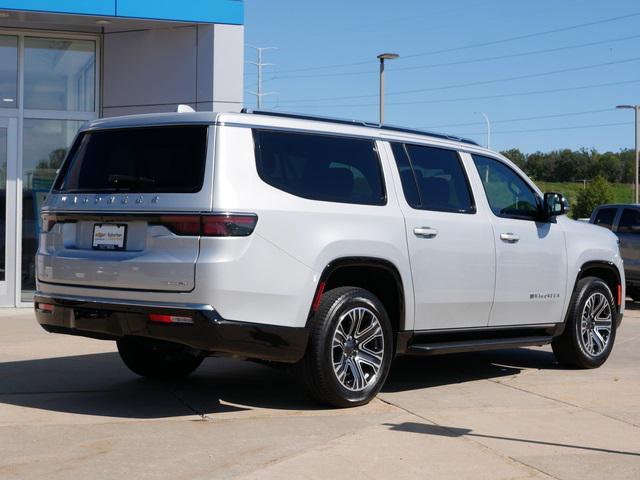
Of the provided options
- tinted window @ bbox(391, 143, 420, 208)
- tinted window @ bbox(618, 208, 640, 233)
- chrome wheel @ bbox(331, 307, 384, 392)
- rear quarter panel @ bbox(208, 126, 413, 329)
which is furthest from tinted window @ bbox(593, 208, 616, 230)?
rear quarter panel @ bbox(208, 126, 413, 329)

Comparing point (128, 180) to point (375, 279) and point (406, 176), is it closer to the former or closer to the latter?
point (375, 279)

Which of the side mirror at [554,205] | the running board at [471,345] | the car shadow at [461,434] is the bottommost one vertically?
the car shadow at [461,434]

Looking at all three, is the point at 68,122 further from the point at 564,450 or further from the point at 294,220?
the point at 564,450

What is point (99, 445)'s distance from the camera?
5559mm

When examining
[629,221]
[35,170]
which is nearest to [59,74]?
[35,170]

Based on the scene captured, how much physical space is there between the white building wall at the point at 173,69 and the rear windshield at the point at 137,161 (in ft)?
22.0

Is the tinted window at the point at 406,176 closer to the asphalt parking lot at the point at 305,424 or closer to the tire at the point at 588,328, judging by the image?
the asphalt parking lot at the point at 305,424

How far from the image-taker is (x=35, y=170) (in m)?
13.9

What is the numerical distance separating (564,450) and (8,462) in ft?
10.2

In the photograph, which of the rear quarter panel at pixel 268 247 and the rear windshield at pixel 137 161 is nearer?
the rear quarter panel at pixel 268 247

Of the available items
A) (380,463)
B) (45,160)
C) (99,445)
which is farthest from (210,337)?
(45,160)

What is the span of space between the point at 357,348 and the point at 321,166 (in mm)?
1277

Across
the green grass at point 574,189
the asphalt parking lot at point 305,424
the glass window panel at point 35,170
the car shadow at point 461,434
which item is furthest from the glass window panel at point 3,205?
the green grass at point 574,189

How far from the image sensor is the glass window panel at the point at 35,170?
1375 centimetres
